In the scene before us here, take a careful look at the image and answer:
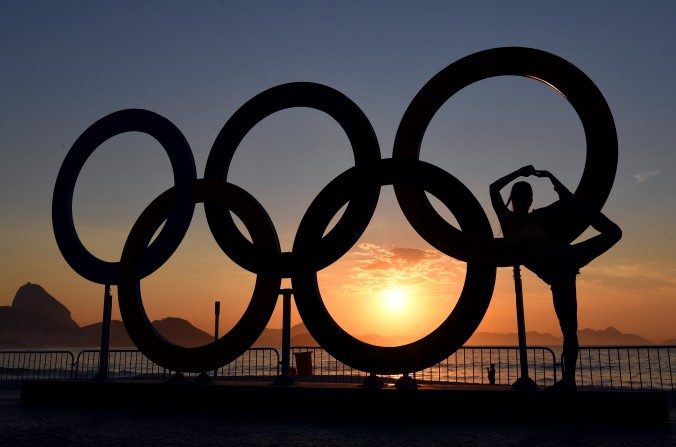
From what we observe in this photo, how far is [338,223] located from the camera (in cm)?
1048

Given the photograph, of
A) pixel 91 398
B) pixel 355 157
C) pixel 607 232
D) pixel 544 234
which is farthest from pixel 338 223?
pixel 91 398

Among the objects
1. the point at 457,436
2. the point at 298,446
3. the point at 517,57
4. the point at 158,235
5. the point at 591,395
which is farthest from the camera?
the point at 158,235

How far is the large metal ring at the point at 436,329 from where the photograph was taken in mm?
9383

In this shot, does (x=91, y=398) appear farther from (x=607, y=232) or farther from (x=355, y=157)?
(x=607, y=232)

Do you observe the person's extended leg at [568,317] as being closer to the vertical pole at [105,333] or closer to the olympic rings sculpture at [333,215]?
the olympic rings sculpture at [333,215]

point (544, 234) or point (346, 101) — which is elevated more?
point (346, 101)

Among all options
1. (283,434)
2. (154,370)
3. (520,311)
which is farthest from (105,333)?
(154,370)

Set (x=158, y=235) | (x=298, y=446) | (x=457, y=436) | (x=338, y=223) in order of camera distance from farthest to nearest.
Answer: (x=158, y=235) → (x=338, y=223) → (x=457, y=436) → (x=298, y=446)

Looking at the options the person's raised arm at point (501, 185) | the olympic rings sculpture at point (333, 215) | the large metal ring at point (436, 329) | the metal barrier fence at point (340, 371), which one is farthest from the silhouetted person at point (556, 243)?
the metal barrier fence at point (340, 371)

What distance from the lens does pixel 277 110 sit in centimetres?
1148

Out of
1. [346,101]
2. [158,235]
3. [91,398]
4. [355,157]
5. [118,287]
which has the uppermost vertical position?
[346,101]

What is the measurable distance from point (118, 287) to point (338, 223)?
497 cm

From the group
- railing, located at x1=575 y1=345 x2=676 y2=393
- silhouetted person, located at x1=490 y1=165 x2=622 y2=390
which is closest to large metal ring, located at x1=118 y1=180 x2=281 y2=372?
silhouetted person, located at x1=490 y1=165 x2=622 y2=390

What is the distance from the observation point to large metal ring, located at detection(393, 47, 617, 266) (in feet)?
29.8
